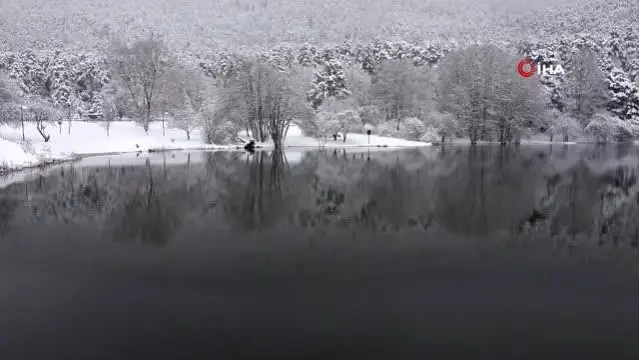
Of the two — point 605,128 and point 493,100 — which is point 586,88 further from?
point 493,100

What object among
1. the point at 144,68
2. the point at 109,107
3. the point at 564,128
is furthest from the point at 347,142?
the point at 109,107

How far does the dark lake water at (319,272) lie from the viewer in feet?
30.9

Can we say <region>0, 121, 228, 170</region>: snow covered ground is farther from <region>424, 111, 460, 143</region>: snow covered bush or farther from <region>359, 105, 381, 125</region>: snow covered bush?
<region>424, 111, 460, 143</region>: snow covered bush

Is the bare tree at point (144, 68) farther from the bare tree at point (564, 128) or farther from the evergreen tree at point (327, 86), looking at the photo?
the bare tree at point (564, 128)

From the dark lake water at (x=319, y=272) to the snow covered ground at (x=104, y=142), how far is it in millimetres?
16697

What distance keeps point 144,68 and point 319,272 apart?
60.9m

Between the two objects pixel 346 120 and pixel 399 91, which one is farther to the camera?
pixel 399 91

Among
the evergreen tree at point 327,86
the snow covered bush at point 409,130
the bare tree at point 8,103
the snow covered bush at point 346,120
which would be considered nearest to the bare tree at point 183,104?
the snow covered bush at point 346,120

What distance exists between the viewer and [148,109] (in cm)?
6675

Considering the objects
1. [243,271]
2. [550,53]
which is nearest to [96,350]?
[243,271]

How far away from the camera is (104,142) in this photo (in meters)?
58.7

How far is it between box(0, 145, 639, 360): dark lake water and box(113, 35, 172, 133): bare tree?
1667 inches

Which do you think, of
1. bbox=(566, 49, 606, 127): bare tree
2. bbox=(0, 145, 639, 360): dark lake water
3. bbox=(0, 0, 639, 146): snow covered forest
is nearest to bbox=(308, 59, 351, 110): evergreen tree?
bbox=(0, 0, 639, 146): snow covered forest

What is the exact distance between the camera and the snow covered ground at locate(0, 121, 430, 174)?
43.4m
